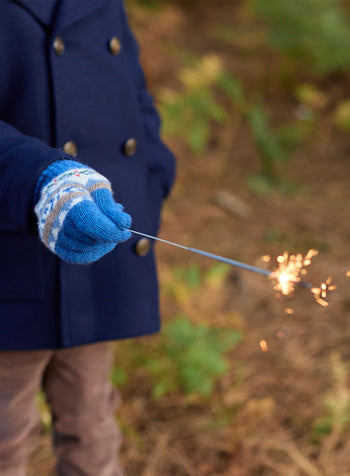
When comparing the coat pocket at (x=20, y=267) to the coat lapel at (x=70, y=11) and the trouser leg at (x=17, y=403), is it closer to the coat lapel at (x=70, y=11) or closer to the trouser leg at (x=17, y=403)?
the trouser leg at (x=17, y=403)

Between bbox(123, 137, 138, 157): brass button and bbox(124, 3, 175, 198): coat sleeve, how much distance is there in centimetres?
15

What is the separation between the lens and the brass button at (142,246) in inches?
65.7

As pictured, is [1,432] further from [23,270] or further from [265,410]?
[265,410]

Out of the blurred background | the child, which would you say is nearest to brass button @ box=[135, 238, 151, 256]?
the child

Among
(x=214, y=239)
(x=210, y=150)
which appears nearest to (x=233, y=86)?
(x=210, y=150)

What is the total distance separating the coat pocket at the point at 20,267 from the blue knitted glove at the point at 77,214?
0.40 metres

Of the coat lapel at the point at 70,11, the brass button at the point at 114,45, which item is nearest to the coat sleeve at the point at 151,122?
the brass button at the point at 114,45

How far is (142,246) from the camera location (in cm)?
168

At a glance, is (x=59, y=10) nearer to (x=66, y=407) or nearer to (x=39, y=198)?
(x=39, y=198)

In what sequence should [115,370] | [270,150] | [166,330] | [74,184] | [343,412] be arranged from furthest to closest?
[270,150], [166,330], [115,370], [343,412], [74,184]

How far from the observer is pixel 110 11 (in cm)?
165

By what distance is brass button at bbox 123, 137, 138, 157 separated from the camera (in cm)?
165

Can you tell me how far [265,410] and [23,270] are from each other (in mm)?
1394

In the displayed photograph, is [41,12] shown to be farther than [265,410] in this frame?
No
